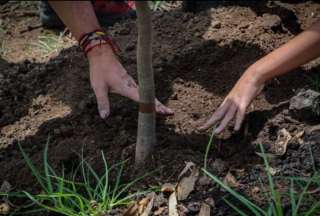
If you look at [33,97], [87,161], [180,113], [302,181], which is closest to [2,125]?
[33,97]

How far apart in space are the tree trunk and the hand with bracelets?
0.25m

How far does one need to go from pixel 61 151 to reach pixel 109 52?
50 centimetres

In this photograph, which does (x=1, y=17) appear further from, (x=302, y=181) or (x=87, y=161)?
(x=302, y=181)

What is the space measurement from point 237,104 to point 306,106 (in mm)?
269

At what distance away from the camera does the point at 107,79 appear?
2.18 metres

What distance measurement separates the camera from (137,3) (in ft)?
4.87

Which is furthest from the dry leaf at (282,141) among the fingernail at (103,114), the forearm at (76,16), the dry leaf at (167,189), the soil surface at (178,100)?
the forearm at (76,16)

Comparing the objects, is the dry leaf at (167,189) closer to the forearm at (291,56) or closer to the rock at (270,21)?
the forearm at (291,56)

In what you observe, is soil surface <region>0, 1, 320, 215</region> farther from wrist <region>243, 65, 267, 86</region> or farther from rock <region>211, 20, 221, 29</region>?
wrist <region>243, 65, 267, 86</region>

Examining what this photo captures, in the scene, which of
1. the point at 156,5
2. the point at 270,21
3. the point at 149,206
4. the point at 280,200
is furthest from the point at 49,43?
the point at 280,200

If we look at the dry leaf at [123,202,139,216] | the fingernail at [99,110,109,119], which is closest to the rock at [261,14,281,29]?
the fingernail at [99,110,109,119]

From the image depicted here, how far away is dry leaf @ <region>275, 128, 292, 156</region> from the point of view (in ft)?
6.16

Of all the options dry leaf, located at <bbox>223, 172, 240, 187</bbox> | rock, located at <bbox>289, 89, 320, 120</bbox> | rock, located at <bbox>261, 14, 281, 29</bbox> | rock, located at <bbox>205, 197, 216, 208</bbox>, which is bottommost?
rock, located at <bbox>205, 197, 216, 208</bbox>

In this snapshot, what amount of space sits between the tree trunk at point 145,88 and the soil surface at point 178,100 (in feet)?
0.21
